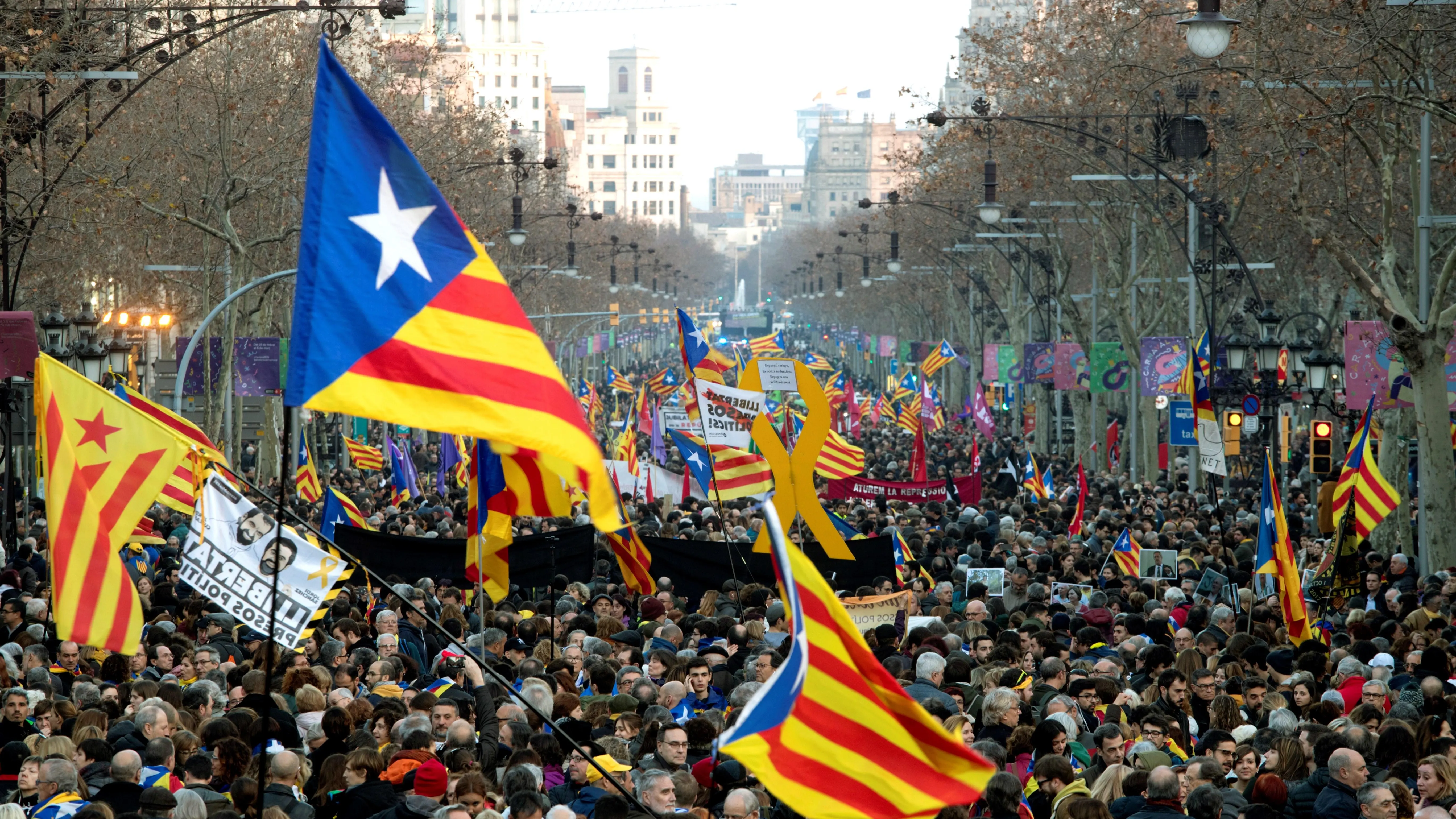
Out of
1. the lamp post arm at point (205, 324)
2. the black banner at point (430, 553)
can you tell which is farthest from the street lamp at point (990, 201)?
the black banner at point (430, 553)

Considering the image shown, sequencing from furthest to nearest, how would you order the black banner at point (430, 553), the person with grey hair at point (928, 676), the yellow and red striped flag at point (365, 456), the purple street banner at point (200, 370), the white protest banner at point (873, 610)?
the purple street banner at point (200, 370) < the yellow and red striped flag at point (365, 456) < the black banner at point (430, 553) < the white protest banner at point (873, 610) < the person with grey hair at point (928, 676)

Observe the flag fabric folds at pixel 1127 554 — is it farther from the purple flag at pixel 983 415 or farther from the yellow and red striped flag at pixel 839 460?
the purple flag at pixel 983 415

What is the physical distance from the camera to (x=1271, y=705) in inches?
408

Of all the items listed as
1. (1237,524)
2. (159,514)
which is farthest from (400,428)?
(1237,524)

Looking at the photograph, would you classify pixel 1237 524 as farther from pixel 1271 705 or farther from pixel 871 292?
pixel 871 292

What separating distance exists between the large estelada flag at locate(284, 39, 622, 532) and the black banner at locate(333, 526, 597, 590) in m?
9.68

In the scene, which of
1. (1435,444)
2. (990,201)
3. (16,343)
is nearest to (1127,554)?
(1435,444)

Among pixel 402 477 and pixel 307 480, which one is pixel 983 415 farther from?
pixel 307 480

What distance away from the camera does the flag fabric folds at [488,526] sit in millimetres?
10164

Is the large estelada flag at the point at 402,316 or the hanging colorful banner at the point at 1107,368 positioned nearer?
the large estelada flag at the point at 402,316

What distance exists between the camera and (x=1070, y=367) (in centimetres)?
3678

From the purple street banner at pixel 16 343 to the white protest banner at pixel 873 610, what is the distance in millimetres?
8483

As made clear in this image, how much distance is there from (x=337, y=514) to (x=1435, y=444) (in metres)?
11.5

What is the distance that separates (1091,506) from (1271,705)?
51.6ft
